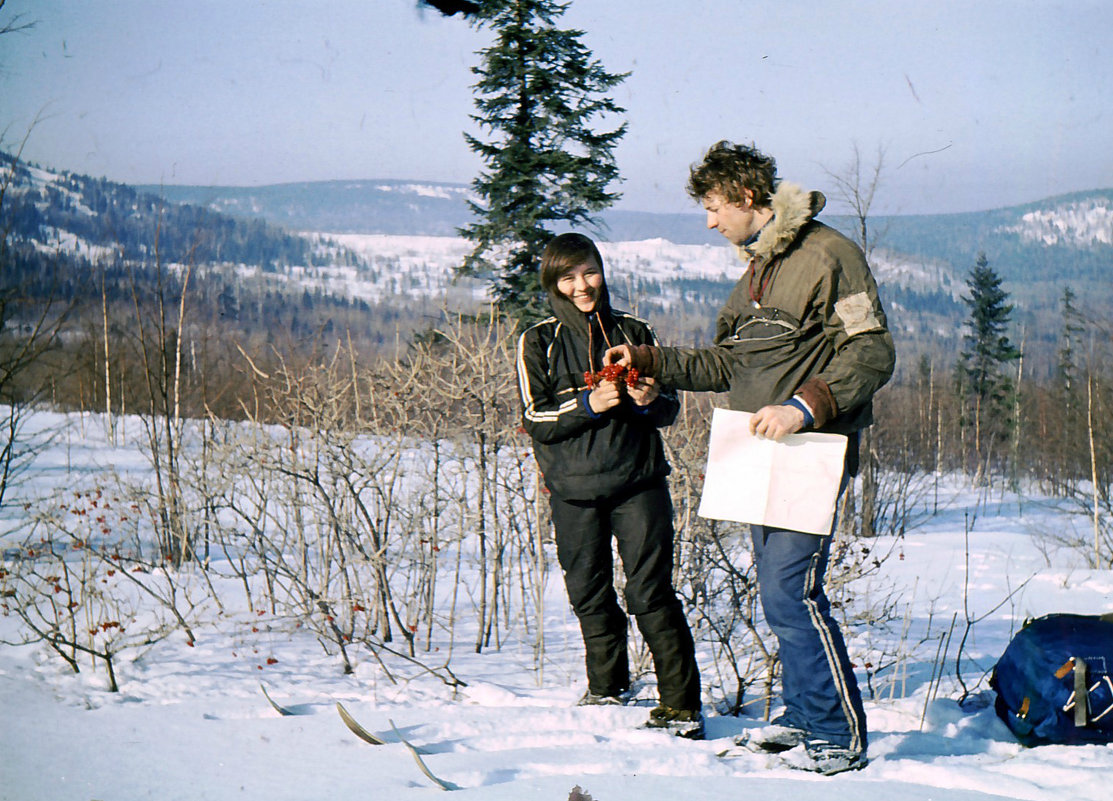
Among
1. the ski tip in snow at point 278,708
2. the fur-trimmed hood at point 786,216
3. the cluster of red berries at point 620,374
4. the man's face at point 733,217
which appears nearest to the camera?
the fur-trimmed hood at point 786,216

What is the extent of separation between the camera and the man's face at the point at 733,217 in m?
2.58

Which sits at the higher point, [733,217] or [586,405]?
[733,217]

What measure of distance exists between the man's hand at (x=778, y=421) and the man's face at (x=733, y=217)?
572mm

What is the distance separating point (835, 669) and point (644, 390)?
1009 millimetres

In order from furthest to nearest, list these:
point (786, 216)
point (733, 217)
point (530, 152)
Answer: point (530, 152) → point (733, 217) → point (786, 216)

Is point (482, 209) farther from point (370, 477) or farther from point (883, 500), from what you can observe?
point (370, 477)

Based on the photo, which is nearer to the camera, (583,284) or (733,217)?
(733,217)

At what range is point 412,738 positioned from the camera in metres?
2.89

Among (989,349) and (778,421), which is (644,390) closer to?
(778,421)

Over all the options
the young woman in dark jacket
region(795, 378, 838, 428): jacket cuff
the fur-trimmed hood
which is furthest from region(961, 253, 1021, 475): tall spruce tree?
region(795, 378, 838, 428): jacket cuff

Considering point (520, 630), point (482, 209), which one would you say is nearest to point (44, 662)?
point (520, 630)

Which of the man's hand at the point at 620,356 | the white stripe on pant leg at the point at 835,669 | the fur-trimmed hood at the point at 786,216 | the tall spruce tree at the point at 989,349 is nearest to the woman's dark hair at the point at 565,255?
the man's hand at the point at 620,356

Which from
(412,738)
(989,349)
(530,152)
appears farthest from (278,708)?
(989,349)

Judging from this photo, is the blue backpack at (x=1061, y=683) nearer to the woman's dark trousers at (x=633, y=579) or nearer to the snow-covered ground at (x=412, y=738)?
the snow-covered ground at (x=412, y=738)
